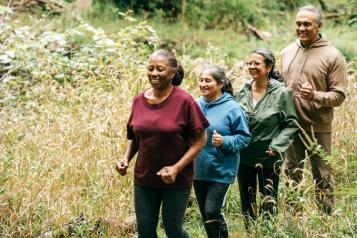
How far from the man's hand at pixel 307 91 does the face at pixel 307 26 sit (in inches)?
20.9

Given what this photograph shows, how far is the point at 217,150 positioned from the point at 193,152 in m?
0.64

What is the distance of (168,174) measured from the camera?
4184 mm

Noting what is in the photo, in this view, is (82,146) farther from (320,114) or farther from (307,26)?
(307,26)

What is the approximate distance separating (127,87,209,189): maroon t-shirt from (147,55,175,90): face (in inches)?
4.7

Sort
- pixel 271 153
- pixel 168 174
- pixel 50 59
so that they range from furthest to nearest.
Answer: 1. pixel 50 59
2. pixel 271 153
3. pixel 168 174

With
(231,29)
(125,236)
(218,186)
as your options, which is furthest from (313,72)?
(231,29)

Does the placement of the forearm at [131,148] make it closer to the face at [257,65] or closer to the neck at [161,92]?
the neck at [161,92]

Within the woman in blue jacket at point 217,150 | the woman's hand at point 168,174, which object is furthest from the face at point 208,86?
the woman's hand at point 168,174

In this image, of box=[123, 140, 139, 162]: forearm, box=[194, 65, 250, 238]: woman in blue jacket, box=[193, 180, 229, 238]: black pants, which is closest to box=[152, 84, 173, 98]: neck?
box=[123, 140, 139, 162]: forearm

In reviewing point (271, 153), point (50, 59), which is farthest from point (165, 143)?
point (50, 59)

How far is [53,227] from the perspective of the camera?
5500 mm

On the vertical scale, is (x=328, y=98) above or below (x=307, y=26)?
below

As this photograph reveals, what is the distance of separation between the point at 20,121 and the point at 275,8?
11.6m

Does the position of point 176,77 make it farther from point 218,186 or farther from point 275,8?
point 275,8
